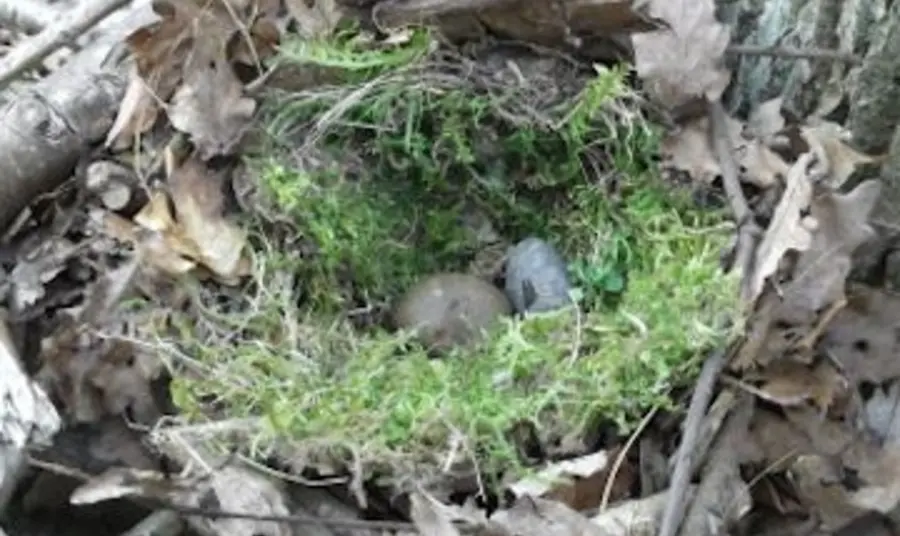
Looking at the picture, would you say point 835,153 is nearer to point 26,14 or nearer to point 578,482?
point 578,482

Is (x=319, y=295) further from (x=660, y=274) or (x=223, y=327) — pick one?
(x=660, y=274)

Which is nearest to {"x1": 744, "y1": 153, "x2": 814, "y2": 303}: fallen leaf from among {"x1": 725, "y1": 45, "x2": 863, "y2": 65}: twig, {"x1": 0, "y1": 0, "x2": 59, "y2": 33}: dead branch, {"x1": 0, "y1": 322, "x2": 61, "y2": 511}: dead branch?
{"x1": 725, "y1": 45, "x2": 863, "y2": 65}: twig

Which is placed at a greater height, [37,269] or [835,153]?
[835,153]

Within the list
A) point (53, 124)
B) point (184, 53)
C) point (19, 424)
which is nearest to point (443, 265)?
point (184, 53)

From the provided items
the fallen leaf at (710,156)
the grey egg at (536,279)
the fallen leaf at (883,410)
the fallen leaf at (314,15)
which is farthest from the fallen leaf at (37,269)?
the fallen leaf at (883,410)

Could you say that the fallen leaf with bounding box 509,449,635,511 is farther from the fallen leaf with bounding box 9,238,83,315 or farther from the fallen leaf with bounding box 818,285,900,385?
the fallen leaf with bounding box 9,238,83,315

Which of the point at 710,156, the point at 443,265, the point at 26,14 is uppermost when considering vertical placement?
the point at 710,156
